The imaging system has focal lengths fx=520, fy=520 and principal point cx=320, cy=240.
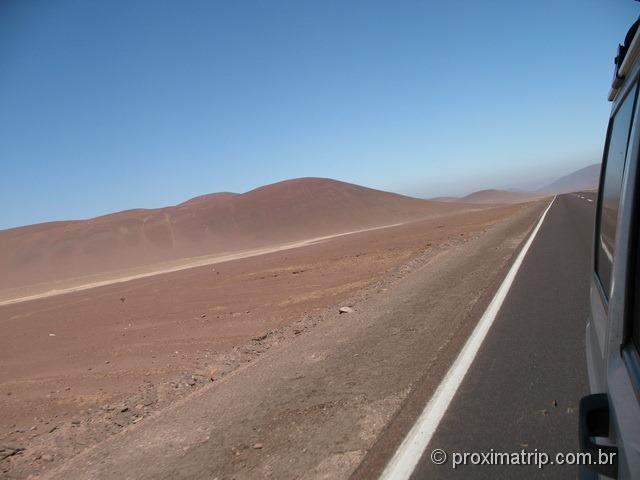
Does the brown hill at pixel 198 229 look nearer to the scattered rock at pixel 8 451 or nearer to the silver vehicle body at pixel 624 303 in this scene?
the scattered rock at pixel 8 451

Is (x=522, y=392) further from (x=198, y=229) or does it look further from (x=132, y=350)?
(x=198, y=229)

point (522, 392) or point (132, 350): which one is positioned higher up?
point (522, 392)

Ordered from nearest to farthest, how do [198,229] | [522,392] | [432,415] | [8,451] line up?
[432,415] < [522,392] < [8,451] < [198,229]

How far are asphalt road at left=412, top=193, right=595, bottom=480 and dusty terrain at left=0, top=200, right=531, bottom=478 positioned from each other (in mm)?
3900

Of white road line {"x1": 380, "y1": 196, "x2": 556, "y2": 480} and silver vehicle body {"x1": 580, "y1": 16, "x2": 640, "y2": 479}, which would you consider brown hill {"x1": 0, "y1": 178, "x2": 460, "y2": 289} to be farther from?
silver vehicle body {"x1": 580, "y1": 16, "x2": 640, "y2": 479}

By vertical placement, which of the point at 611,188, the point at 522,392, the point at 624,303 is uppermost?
the point at 611,188

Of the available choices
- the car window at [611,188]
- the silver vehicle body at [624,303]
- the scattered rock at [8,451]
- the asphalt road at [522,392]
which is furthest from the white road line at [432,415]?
the scattered rock at [8,451]

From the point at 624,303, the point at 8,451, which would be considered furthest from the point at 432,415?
the point at 8,451

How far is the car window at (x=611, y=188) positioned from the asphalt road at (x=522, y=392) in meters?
1.39

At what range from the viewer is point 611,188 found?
2.84 m

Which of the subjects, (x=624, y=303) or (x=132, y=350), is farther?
(x=132, y=350)

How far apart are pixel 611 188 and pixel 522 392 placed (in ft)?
8.48

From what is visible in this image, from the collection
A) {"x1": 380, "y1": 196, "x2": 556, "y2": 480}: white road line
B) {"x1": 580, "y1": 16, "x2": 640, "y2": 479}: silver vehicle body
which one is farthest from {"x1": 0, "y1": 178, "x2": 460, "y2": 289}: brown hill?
{"x1": 580, "y1": 16, "x2": 640, "y2": 479}: silver vehicle body

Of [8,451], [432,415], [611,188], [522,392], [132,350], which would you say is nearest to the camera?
[611,188]
